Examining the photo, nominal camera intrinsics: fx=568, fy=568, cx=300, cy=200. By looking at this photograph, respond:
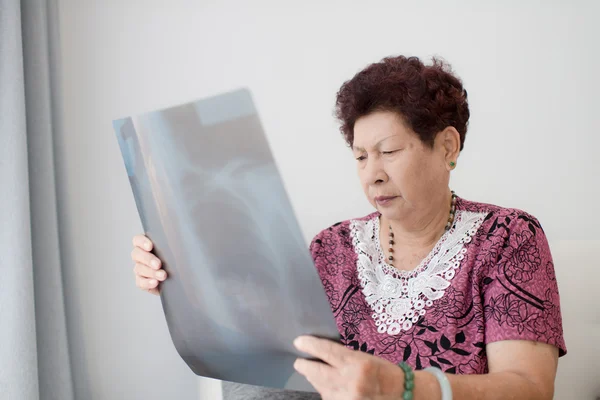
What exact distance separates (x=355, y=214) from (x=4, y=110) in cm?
112

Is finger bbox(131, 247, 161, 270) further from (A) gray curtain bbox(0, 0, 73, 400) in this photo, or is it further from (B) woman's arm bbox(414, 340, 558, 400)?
(A) gray curtain bbox(0, 0, 73, 400)

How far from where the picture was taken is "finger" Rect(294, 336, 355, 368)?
2.51 feet

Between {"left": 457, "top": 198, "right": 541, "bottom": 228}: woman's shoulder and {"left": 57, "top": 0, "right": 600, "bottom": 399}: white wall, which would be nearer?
{"left": 457, "top": 198, "right": 541, "bottom": 228}: woman's shoulder

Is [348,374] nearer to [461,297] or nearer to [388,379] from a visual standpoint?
[388,379]

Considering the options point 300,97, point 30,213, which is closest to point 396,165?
point 300,97

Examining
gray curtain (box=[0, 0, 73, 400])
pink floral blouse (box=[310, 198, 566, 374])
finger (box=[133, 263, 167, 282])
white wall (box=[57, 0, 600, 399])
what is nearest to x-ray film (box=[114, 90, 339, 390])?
finger (box=[133, 263, 167, 282])

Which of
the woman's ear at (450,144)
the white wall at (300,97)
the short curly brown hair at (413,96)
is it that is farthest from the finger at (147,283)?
the white wall at (300,97)

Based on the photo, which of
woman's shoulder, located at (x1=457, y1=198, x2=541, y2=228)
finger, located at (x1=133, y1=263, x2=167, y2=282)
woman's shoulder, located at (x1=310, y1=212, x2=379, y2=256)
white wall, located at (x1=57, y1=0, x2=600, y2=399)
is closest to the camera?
finger, located at (x1=133, y1=263, x2=167, y2=282)

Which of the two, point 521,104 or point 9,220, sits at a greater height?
point 9,220

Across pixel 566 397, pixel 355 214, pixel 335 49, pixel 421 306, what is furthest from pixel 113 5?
pixel 566 397

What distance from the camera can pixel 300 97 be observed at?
197cm

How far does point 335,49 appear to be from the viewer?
6.50ft

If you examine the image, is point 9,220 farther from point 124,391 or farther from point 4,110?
point 124,391

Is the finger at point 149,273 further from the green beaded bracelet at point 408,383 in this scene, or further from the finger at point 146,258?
the green beaded bracelet at point 408,383
